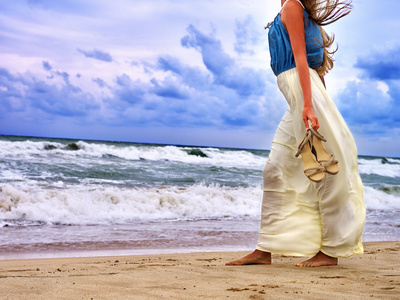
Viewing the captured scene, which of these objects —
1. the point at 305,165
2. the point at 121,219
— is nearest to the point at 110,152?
the point at 121,219

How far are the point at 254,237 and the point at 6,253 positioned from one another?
2918 mm

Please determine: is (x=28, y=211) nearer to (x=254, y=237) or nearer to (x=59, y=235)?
(x=59, y=235)

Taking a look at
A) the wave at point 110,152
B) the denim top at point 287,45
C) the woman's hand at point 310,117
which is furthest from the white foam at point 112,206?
the wave at point 110,152

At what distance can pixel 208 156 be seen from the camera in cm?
2984

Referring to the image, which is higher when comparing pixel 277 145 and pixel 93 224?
pixel 277 145

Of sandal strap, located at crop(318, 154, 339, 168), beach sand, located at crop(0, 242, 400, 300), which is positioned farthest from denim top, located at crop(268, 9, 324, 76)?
beach sand, located at crop(0, 242, 400, 300)

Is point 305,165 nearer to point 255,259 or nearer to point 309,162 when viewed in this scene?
point 309,162

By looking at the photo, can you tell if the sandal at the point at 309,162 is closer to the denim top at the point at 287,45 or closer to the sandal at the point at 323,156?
the sandal at the point at 323,156

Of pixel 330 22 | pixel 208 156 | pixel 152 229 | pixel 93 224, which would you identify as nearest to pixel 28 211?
pixel 93 224

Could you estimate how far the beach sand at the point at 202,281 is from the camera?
240 cm

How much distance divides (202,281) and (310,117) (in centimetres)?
125

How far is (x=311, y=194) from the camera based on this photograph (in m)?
3.24

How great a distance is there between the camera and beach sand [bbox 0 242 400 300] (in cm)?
240

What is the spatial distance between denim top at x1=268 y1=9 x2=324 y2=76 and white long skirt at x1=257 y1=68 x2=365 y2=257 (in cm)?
9
